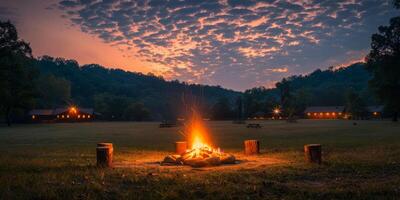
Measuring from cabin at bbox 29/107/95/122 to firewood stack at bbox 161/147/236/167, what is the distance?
4126 inches

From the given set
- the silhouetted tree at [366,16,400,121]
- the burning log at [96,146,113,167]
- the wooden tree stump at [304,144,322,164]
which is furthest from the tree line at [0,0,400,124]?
the wooden tree stump at [304,144,322,164]

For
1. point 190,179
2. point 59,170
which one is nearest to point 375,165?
point 190,179

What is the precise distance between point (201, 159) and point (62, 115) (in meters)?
114

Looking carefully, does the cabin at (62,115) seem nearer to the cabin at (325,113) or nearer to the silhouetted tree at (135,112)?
the silhouetted tree at (135,112)

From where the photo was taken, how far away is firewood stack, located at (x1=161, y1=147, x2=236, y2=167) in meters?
13.8

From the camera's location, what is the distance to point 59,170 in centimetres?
1278

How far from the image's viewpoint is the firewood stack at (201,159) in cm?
1376

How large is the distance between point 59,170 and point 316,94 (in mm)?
188035

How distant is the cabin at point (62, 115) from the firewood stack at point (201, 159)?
344 ft

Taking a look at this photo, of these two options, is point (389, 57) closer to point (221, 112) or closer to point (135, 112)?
point (221, 112)

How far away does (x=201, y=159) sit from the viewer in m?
13.8

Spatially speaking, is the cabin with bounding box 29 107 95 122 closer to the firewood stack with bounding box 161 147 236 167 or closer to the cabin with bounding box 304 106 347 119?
the cabin with bounding box 304 106 347 119

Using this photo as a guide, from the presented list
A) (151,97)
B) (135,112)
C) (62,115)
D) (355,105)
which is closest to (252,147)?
(135,112)

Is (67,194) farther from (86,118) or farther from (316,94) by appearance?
(316,94)
